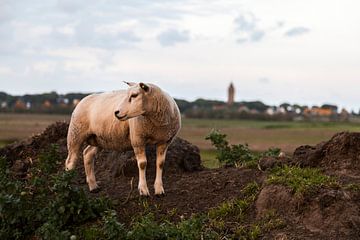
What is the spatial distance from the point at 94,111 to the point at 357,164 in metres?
4.56

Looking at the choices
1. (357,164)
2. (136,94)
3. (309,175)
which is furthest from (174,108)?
(357,164)

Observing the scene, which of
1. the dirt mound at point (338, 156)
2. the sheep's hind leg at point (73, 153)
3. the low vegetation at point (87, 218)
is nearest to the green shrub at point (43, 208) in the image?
the low vegetation at point (87, 218)

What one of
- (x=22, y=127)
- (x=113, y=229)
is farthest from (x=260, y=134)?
(x=113, y=229)

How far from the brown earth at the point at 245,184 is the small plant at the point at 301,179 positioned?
0.12 m

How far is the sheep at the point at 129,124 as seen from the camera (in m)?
9.64

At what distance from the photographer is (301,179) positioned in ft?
30.1

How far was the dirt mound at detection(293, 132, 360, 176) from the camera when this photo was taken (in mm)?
10211

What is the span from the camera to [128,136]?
34.5 ft

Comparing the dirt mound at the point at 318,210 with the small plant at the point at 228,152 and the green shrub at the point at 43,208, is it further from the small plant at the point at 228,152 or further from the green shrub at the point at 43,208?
the small plant at the point at 228,152

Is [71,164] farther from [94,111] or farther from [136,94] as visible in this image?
[136,94]

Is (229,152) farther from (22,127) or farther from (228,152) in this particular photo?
(22,127)

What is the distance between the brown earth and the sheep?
23.9 inches

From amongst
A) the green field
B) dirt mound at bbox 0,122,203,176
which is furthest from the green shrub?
the green field

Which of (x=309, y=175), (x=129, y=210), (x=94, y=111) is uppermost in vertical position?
(x=94, y=111)
